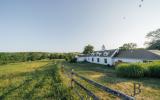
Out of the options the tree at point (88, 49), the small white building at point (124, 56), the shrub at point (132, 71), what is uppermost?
the tree at point (88, 49)

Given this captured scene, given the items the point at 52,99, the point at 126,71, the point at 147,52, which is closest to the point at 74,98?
the point at 52,99

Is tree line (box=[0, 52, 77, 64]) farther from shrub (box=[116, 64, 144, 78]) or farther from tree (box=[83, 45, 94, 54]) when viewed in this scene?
shrub (box=[116, 64, 144, 78])

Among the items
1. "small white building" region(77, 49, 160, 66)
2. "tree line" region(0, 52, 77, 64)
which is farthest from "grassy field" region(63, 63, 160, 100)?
"tree line" region(0, 52, 77, 64)

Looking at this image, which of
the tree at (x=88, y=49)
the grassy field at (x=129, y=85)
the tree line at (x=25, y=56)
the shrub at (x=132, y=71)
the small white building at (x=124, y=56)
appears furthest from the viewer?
the tree at (x=88, y=49)

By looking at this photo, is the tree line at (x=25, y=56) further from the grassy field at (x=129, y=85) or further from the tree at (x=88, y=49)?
the grassy field at (x=129, y=85)

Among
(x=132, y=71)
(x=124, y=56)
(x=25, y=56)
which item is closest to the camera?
(x=132, y=71)

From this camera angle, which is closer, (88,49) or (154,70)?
(154,70)

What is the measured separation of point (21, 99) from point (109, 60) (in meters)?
27.3

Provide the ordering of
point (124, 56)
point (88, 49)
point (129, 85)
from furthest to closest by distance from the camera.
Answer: point (88, 49) → point (124, 56) → point (129, 85)

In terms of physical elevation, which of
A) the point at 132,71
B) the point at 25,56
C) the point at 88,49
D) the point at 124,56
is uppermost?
the point at 88,49

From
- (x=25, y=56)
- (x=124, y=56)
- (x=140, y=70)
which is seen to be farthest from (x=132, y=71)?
(x=25, y=56)

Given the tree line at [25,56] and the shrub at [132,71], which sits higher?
the tree line at [25,56]

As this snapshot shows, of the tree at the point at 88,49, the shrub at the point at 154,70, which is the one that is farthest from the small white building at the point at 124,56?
the tree at the point at 88,49

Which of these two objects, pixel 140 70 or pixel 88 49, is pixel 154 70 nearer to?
pixel 140 70
